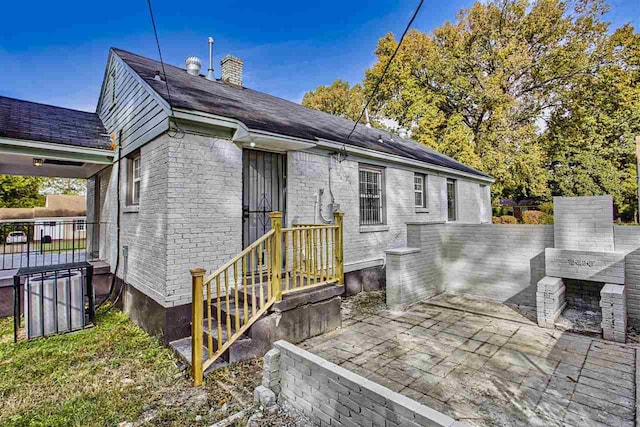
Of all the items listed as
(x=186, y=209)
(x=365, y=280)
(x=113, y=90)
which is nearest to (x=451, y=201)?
(x=365, y=280)

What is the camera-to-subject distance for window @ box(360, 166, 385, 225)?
25.3 feet

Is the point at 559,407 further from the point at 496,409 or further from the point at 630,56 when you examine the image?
the point at 630,56

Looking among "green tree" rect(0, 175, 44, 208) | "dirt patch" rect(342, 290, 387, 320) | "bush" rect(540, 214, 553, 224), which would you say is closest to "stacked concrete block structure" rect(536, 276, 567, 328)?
"dirt patch" rect(342, 290, 387, 320)

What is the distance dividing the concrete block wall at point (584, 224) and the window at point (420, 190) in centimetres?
421

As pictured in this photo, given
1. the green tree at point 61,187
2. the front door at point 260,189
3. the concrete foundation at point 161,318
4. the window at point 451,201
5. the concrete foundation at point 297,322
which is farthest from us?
the green tree at point 61,187

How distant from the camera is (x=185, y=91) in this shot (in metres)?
5.45

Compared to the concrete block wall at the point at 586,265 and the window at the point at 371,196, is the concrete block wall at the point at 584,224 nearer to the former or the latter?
the concrete block wall at the point at 586,265

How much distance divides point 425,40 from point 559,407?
924 inches

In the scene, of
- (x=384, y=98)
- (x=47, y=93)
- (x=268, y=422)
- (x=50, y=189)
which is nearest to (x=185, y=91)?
(x=268, y=422)

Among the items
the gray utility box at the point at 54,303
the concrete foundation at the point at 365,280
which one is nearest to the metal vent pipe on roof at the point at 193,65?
the gray utility box at the point at 54,303

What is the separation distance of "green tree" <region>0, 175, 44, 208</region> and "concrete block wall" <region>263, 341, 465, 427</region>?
25916 millimetres

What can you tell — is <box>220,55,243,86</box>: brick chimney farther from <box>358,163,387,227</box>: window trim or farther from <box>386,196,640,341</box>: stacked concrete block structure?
<box>386,196,640,341</box>: stacked concrete block structure

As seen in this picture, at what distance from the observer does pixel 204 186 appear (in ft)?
15.5

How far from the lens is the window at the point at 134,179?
239 inches
